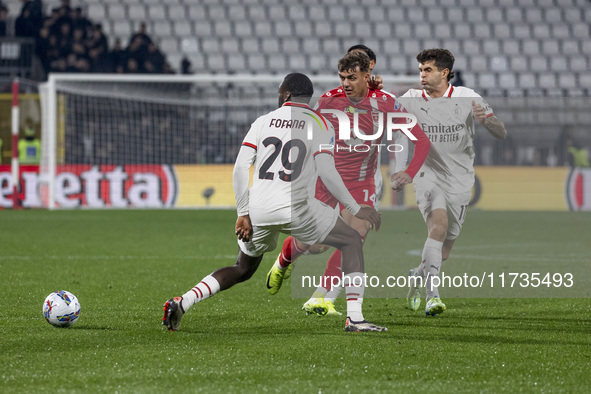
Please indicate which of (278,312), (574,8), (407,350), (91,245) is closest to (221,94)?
(91,245)

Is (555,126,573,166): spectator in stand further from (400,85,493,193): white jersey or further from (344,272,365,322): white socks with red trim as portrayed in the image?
(344,272,365,322): white socks with red trim

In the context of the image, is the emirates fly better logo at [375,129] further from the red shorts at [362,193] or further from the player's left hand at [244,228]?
the player's left hand at [244,228]

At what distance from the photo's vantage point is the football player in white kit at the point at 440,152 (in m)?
5.93

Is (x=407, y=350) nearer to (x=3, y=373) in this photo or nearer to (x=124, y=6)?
(x=3, y=373)

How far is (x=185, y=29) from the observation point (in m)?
24.5

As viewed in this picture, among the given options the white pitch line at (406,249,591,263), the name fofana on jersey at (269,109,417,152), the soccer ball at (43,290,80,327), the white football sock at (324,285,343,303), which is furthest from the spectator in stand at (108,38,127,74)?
the soccer ball at (43,290,80,327)

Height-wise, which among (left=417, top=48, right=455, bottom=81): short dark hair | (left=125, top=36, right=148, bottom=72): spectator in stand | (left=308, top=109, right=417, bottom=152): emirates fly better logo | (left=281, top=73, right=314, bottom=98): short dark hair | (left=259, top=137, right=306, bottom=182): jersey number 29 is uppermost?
(left=125, top=36, right=148, bottom=72): spectator in stand

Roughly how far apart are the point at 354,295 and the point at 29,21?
1778 centimetres

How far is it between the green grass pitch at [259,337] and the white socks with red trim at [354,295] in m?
0.16

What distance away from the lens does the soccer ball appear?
4.96 metres

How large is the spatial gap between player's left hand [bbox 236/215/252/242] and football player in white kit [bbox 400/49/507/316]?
1582 mm

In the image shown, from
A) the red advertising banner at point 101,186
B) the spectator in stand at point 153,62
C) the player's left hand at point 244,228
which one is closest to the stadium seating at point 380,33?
the spectator in stand at point 153,62

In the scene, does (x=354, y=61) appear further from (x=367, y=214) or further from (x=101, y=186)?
(x=101, y=186)

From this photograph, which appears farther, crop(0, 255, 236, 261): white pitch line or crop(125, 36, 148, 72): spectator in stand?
crop(125, 36, 148, 72): spectator in stand
